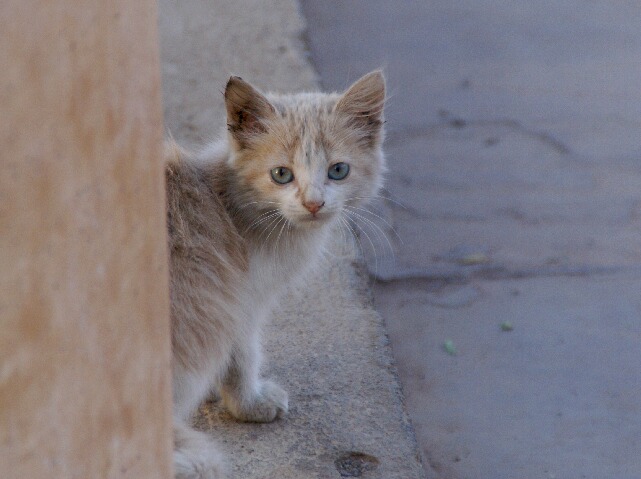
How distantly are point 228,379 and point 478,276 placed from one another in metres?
1.65

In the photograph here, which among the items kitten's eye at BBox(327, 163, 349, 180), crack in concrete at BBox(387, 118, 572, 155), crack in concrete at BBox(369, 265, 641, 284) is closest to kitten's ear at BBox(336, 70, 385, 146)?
kitten's eye at BBox(327, 163, 349, 180)

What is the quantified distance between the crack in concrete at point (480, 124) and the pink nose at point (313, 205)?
7.99 ft

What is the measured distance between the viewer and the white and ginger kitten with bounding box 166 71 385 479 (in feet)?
8.06

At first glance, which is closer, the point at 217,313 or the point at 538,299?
the point at 217,313

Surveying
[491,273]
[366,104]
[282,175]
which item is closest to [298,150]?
[282,175]

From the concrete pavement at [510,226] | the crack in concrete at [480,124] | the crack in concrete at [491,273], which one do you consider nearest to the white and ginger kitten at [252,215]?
the concrete pavement at [510,226]

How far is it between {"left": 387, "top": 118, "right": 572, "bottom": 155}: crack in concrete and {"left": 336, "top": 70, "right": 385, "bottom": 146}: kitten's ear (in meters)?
2.12

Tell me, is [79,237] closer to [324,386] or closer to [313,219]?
[313,219]

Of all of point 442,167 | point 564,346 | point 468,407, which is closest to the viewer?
Result: point 468,407

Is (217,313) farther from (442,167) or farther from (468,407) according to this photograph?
(442,167)

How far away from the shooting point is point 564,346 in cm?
370

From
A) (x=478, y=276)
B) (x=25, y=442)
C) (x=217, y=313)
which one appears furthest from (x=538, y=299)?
(x=25, y=442)

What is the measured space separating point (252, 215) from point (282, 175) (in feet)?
0.52

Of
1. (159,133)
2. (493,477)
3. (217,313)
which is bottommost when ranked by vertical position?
(493,477)
